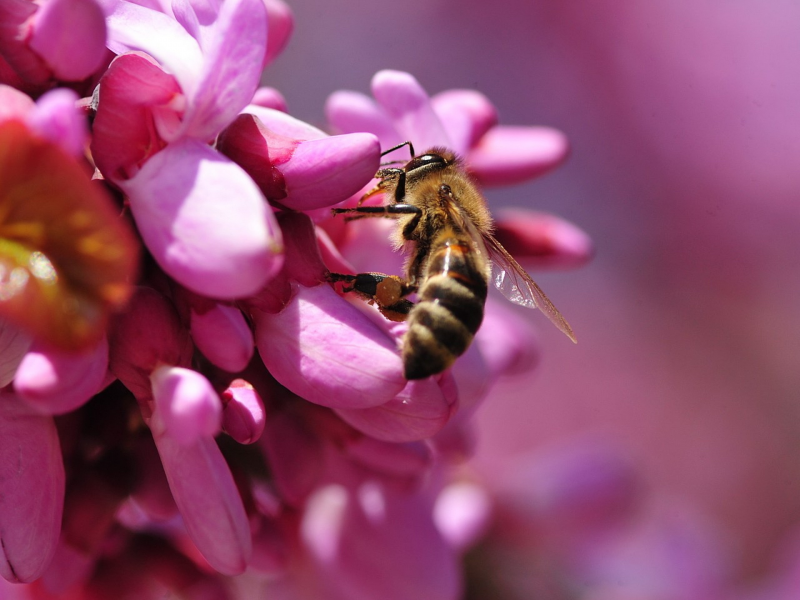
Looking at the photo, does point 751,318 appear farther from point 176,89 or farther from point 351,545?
point 176,89

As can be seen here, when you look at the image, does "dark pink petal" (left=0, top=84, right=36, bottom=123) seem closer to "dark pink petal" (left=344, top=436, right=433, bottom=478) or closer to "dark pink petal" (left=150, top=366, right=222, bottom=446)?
"dark pink petal" (left=150, top=366, right=222, bottom=446)

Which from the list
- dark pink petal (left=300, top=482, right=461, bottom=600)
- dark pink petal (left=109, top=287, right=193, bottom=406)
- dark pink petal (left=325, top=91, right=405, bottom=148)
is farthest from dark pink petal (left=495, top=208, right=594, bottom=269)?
dark pink petal (left=109, top=287, right=193, bottom=406)

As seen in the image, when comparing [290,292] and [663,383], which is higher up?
[290,292]

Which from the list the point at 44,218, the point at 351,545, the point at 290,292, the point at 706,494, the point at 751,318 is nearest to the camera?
the point at 44,218

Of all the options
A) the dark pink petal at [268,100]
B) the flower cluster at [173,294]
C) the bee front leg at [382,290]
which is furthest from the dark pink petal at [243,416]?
the dark pink petal at [268,100]

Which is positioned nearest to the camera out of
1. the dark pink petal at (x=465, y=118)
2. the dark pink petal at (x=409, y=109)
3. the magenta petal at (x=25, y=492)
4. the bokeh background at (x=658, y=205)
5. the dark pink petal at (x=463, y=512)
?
the magenta petal at (x=25, y=492)

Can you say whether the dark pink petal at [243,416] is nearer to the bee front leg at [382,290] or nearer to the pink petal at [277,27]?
the bee front leg at [382,290]

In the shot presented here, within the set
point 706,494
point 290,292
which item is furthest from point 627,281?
point 290,292
